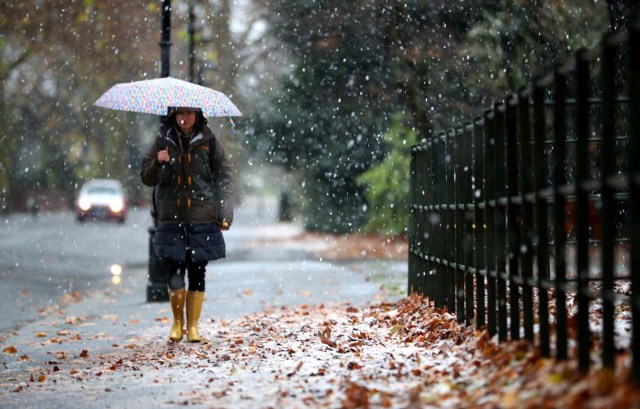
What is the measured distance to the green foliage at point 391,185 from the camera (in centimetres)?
2453

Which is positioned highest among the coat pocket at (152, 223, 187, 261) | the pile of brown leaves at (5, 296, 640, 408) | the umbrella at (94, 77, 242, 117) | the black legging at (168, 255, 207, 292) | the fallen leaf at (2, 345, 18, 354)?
the umbrella at (94, 77, 242, 117)

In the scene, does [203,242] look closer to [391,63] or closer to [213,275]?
[213,275]

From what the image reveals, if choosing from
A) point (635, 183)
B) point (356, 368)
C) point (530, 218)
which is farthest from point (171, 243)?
point (635, 183)

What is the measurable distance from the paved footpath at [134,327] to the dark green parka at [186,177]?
44.2 inches

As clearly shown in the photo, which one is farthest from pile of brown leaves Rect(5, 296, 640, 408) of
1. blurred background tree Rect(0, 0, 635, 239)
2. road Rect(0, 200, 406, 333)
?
blurred background tree Rect(0, 0, 635, 239)

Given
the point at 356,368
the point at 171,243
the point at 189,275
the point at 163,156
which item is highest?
the point at 163,156

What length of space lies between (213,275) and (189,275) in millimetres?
8375

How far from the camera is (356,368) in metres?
6.57

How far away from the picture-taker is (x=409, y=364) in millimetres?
6516

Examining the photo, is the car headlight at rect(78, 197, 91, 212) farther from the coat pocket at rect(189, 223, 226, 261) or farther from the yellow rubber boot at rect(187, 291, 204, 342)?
the coat pocket at rect(189, 223, 226, 261)

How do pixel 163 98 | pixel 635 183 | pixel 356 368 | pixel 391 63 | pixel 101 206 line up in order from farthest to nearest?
pixel 101 206
pixel 391 63
pixel 163 98
pixel 356 368
pixel 635 183

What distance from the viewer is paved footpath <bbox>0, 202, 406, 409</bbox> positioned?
6501 millimetres

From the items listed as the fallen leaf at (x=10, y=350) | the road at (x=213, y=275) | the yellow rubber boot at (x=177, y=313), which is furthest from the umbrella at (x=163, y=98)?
the road at (x=213, y=275)

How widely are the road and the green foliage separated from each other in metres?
2.53
